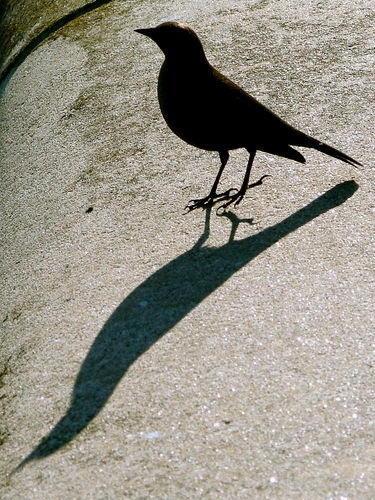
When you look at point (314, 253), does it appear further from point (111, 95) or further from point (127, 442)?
point (111, 95)

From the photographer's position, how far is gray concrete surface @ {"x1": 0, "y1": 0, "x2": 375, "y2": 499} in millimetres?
2596

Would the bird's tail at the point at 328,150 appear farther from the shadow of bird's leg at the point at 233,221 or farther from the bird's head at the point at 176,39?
the bird's head at the point at 176,39

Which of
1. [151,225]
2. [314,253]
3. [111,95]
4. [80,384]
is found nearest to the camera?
[80,384]

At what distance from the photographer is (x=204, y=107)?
347 cm

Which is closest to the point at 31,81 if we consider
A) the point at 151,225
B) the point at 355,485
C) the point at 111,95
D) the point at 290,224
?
the point at 111,95

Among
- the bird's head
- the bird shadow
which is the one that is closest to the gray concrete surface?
the bird shadow

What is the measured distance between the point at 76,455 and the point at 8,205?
226 cm

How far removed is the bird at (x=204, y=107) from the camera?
11.4 feet

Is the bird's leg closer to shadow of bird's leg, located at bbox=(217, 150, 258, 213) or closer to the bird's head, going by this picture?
shadow of bird's leg, located at bbox=(217, 150, 258, 213)

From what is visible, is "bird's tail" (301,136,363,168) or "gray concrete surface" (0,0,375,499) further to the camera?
"bird's tail" (301,136,363,168)

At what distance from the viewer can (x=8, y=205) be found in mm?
4559

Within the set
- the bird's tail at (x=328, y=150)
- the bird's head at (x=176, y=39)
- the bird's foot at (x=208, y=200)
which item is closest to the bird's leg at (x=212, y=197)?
the bird's foot at (x=208, y=200)

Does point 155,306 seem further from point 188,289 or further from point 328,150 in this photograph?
point 328,150

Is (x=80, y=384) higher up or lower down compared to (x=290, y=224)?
higher up
